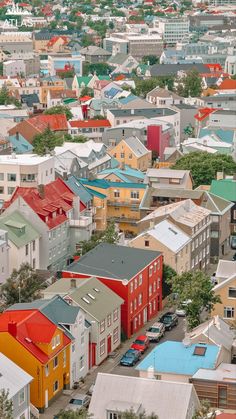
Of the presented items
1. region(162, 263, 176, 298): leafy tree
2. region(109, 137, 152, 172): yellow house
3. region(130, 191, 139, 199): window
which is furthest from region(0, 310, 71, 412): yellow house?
region(109, 137, 152, 172): yellow house

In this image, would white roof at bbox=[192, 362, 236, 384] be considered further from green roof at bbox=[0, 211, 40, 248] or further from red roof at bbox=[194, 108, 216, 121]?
red roof at bbox=[194, 108, 216, 121]

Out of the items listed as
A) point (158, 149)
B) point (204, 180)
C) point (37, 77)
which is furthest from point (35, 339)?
point (37, 77)

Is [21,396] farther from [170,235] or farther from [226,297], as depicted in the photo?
[170,235]

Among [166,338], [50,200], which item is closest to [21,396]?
[166,338]

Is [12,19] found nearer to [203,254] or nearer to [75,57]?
[75,57]

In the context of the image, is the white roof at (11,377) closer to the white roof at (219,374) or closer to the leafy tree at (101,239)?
the white roof at (219,374)
